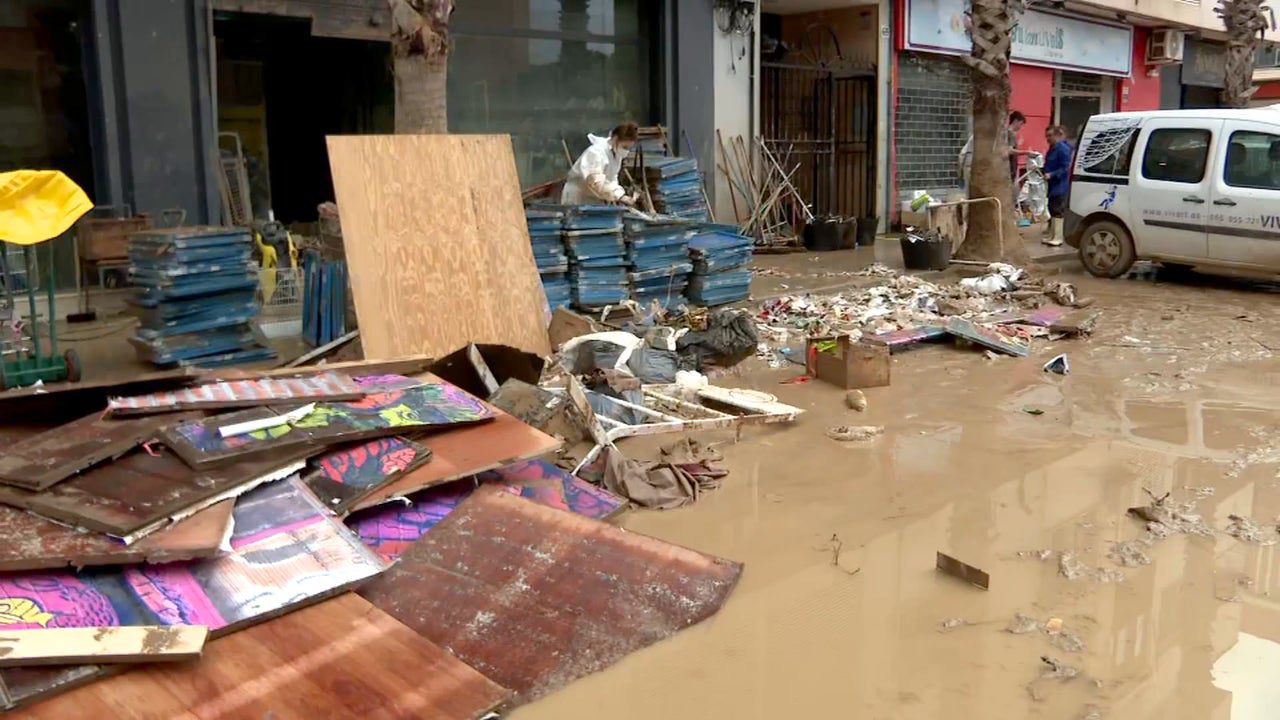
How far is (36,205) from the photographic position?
21.1 feet

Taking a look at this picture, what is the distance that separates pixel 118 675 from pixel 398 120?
5.22 metres

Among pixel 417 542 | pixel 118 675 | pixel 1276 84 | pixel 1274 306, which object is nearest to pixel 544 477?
pixel 417 542

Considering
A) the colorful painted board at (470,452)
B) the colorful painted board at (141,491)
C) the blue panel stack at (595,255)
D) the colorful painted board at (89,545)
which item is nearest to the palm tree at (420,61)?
the blue panel stack at (595,255)

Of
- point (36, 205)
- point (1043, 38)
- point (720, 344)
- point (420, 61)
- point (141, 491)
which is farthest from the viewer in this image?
point (1043, 38)

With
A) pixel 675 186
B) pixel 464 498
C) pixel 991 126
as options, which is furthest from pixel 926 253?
pixel 464 498

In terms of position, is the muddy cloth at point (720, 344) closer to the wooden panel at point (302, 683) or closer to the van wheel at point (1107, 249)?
the wooden panel at point (302, 683)

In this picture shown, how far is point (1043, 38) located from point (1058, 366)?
15244 mm

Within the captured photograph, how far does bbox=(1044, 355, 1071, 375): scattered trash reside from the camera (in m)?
7.78

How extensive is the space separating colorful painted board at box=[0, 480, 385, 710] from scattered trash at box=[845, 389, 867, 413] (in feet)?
12.1

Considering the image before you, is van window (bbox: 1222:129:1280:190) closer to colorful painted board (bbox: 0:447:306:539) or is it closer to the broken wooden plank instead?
colorful painted board (bbox: 0:447:306:539)

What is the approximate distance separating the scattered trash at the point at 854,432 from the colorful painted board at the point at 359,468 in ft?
8.29

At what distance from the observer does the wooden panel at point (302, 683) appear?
3.01 metres

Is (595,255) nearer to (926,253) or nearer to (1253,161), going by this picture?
(926,253)

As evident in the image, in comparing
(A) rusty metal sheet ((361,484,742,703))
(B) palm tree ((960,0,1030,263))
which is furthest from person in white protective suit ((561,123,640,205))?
(A) rusty metal sheet ((361,484,742,703))
